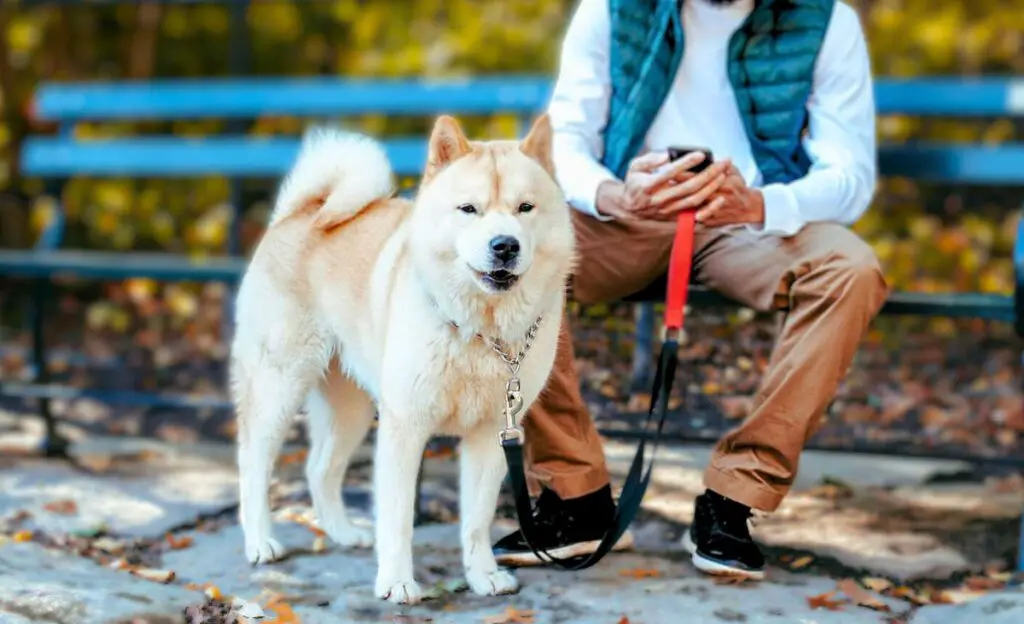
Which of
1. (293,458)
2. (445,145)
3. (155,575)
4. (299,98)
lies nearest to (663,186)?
(445,145)

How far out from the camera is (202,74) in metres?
6.96

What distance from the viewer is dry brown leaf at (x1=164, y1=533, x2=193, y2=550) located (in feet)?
10.5

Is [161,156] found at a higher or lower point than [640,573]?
higher

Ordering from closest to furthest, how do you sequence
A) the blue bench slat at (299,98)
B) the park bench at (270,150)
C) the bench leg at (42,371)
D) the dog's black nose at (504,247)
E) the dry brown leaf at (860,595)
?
1. the dog's black nose at (504,247)
2. the dry brown leaf at (860,595)
3. the park bench at (270,150)
4. the bench leg at (42,371)
5. the blue bench slat at (299,98)

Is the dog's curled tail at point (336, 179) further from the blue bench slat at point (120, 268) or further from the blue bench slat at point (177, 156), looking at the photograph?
the blue bench slat at point (177, 156)

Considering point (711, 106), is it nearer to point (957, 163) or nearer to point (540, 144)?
point (540, 144)

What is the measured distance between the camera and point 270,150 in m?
4.72

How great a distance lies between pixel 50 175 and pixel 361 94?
1.33m

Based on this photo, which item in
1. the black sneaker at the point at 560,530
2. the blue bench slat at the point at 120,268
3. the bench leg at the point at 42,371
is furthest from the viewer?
the bench leg at the point at 42,371

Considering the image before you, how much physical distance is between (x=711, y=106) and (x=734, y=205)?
1.24 ft

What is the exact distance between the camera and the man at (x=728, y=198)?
2801mm

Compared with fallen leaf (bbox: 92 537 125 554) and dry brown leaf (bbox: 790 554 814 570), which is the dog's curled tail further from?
dry brown leaf (bbox: 790 554 814 570)

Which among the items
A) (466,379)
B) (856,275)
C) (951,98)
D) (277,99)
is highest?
(951,98)

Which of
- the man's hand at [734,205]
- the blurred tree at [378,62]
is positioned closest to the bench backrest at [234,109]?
the blurred tree at [378,62]
